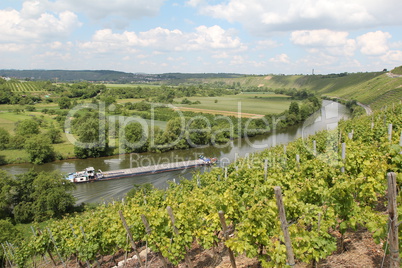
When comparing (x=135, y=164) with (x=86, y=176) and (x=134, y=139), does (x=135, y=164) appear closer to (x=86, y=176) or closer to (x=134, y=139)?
(x=134, y=139)

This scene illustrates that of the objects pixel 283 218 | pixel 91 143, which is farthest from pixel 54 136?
pixel 283 218

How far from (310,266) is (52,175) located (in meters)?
22.5

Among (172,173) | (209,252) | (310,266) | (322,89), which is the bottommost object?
(172,173)

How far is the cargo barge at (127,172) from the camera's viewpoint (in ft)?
97.2

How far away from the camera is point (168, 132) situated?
4159 cm

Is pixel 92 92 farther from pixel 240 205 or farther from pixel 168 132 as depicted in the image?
pixel 240 205

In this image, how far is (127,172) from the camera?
31156mm

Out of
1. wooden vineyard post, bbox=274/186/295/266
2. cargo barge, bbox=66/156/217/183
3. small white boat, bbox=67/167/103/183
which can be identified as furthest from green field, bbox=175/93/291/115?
wooden vineyard post, bbox=274/186/295/266

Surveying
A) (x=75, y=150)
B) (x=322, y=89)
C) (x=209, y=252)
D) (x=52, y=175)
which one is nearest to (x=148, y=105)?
(x=75, y=150)

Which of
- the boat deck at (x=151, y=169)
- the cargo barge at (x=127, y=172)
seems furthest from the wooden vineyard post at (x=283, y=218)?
the boat deck at (x=151, y=169)

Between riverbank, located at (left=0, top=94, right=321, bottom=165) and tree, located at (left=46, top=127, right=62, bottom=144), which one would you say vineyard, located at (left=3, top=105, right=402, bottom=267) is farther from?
tree, located at (left=46, top=127, right=62, bottom=144)

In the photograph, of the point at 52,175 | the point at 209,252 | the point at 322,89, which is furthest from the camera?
the point at 322,89

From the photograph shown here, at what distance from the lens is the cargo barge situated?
1167 inches

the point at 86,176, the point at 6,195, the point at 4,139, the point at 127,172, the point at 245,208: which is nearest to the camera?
the point at 245,208
